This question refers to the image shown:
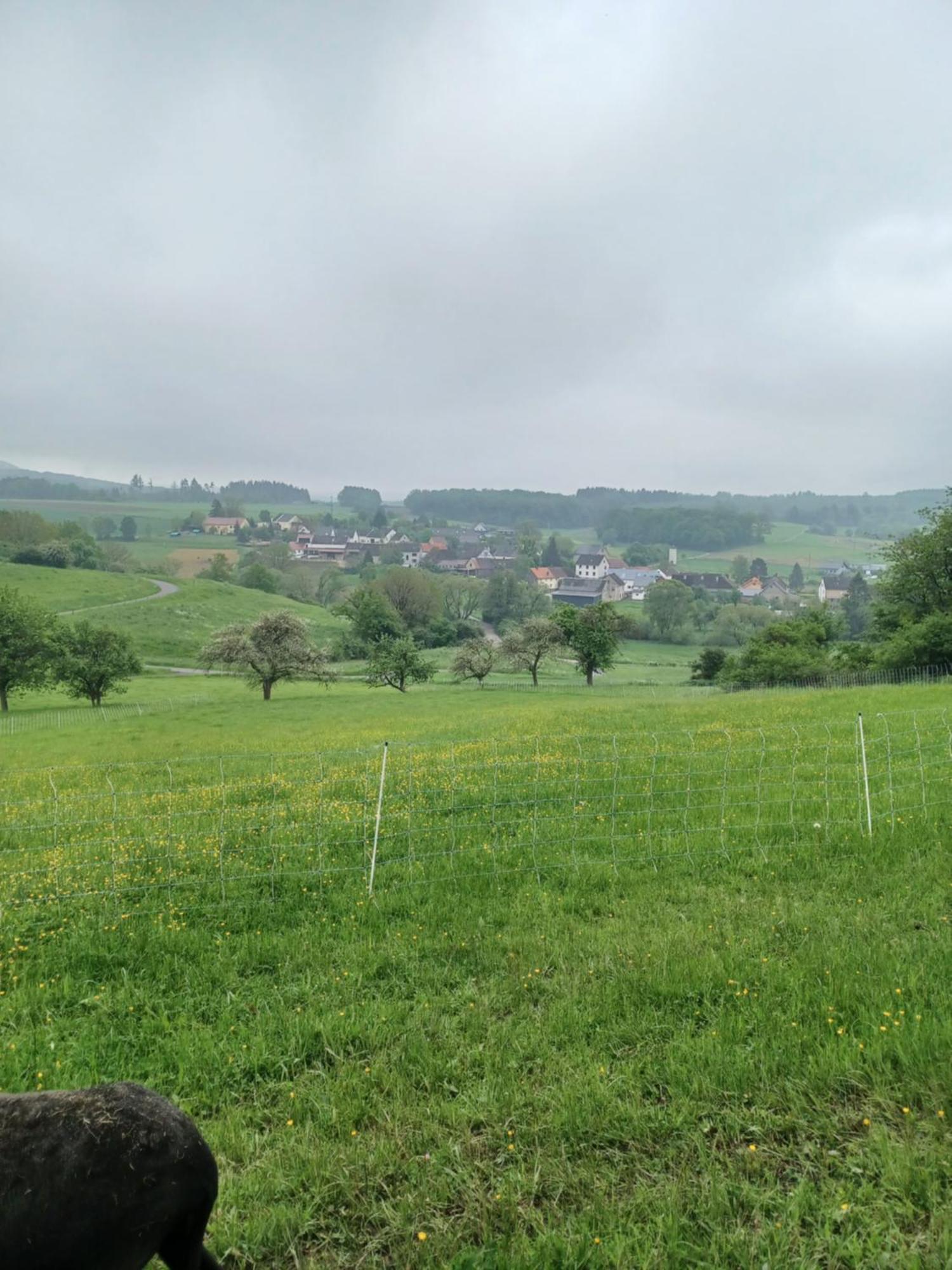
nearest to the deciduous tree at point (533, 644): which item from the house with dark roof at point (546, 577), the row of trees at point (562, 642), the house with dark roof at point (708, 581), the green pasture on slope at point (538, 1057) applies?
the row of trees at point (562, 642)

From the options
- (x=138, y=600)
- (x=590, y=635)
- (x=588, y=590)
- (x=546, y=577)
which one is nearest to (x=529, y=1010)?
(x=590, y=635)

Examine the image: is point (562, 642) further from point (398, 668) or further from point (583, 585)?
point (583, 585)

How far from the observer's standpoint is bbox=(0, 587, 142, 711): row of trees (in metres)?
52.3

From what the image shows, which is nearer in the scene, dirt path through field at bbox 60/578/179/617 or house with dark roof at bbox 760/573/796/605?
dirt path through field at bbox 60/578/179/617

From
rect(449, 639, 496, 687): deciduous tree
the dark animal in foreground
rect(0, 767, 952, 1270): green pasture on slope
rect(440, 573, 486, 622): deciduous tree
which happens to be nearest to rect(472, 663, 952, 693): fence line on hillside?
rect(449, 639, 496, 687): deciduous tree

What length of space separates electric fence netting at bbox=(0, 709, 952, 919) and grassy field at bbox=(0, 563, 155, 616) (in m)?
95.0

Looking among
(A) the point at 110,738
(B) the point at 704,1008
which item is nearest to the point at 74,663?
(A) the point at 110,738

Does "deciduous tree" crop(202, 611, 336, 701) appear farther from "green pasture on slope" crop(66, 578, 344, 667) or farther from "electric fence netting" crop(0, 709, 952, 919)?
"electric fence netting" crop(0, 709, 952, 919)

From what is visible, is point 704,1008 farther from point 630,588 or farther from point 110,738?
point 630,588

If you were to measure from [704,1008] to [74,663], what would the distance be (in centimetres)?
5673

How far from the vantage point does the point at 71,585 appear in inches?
4087

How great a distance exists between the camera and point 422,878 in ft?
25.9

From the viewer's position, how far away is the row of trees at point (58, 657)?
52344 mm

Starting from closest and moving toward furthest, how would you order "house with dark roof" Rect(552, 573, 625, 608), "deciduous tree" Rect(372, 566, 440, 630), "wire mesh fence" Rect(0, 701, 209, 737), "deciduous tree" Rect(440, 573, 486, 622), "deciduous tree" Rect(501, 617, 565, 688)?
"wire mesh fence" Rect(0, 701, 209, 737) → "deciduous tree" Rect(501, 617, 565, 688) → "deciduous tree" Rect(372, 566, 440, 630) → "deciduous tree" Rect(440, 573, 486, 622) → "house with dark roof" Rect(552, 573, 625, 608)
